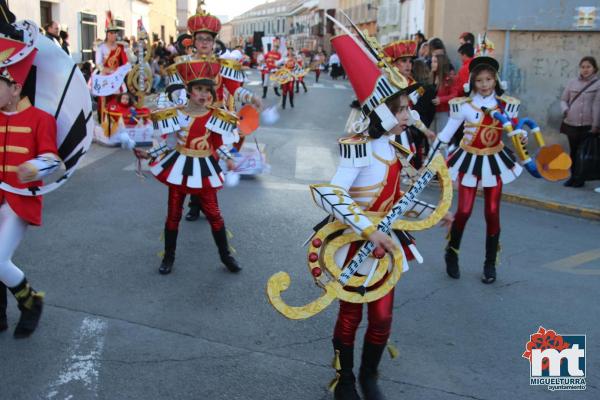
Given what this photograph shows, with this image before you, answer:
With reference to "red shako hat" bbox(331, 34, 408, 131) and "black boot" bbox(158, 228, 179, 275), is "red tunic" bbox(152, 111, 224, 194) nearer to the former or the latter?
"black boot" bbox(158, 228, 179, 275)

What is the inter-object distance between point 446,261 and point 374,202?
264 cm

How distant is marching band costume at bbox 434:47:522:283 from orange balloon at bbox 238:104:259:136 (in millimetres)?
2442

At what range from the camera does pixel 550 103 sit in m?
12.5

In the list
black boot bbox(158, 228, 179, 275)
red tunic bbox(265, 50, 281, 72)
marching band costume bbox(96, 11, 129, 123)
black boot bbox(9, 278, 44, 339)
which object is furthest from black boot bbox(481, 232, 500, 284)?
red tunic bbox(265, 50, 281, 72)

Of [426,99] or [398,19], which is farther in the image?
[398,19]

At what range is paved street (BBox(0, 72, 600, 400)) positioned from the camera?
398 cm

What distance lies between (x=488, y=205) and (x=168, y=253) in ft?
9.36

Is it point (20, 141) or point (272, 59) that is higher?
point (272, 59)

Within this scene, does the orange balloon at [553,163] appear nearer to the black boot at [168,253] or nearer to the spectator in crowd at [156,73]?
the black boot at [168,253]

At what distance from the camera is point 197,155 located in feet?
18.5

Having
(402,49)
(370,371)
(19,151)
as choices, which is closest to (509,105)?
(402,49)

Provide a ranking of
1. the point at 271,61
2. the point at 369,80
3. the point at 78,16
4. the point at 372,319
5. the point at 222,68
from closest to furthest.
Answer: the point at 369,80 → the point at 372,319 → the point at 222,68 → the point at 78,16 → the point at 271,61

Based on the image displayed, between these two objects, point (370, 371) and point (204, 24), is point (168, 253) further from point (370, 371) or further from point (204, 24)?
point (370, 371)

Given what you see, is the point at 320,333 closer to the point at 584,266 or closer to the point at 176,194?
the point at 176,194
